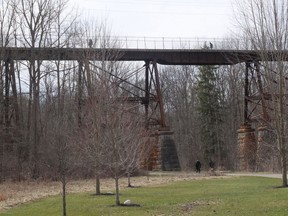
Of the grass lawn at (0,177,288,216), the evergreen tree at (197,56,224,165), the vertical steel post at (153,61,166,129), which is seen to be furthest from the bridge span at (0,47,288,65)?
the evergreen tree at (197,56,224,165)

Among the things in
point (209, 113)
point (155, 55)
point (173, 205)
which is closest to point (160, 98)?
point (155, 55)

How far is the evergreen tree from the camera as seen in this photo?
2138 inches

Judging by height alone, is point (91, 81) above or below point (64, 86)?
below

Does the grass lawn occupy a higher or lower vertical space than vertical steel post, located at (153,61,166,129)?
lower

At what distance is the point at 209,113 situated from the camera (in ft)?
183

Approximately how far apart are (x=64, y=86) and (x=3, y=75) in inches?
261

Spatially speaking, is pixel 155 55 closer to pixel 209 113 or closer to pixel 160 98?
pixel 160 98

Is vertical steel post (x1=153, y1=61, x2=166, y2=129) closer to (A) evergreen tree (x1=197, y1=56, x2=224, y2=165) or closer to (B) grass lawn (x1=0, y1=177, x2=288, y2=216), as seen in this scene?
(B) grass lawn (x1=0, y1=177, x2=288, y2=216)

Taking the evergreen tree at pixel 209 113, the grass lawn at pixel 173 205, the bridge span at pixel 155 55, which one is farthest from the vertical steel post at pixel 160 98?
the evergreen tree at pixel 209 113

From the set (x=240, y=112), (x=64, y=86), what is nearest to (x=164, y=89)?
(x=240, y=112)

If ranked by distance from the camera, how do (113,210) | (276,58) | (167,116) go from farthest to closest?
1. (167,116)
2. (276,58)
3. (113,210)

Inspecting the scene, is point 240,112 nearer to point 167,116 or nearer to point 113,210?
point 167,116

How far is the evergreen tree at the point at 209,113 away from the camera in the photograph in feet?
178

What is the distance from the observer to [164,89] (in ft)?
204
